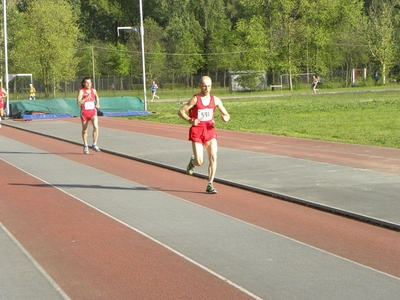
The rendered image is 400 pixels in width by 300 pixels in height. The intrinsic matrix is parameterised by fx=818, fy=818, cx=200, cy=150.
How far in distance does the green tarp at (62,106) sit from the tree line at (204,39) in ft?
89.0

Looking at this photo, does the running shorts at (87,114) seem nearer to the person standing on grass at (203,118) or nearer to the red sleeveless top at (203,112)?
the person standing on grass at (203,118)

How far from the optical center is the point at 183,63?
3526 inches

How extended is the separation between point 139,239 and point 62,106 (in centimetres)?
3324

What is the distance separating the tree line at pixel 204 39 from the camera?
70688 mm

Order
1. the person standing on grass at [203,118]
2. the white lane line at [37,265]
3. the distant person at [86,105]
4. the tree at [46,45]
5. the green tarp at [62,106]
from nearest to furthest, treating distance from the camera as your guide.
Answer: the white lane line at [37,265], the person standing on grass at [203,118], the distant person at [86,105], the green tarp at [62,106], the tree at [46,45]

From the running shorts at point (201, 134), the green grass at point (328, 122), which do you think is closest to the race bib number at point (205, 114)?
the running shorts at point (201, 134)

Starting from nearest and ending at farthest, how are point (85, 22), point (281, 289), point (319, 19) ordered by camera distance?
point (281, 289) < point (319, 19) < point (85, 22)

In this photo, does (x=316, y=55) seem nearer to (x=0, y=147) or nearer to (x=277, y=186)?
(x=0, y=147)

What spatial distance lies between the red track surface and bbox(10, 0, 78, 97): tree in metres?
54.3

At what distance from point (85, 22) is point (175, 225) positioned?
9404cm

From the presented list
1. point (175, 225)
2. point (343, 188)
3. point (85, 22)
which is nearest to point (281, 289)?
point (175, 225)

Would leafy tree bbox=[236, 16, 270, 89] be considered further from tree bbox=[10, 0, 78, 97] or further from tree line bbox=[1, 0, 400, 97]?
tree bbox=[10, 0, 78, 97]

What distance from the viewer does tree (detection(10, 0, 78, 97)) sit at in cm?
6819

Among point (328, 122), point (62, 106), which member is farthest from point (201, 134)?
point (62, 106)
